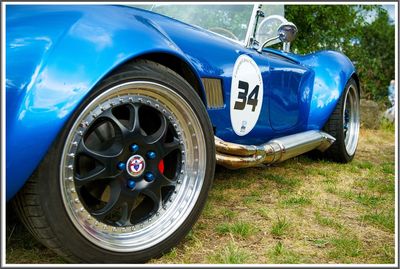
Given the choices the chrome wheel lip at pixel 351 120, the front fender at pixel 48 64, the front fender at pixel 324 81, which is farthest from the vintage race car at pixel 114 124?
the chrome wheel lip at pixel 351 120

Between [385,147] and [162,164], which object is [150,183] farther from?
[385,147]

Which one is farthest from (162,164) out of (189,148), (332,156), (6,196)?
(332,156)

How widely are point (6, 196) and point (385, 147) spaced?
17.6ft

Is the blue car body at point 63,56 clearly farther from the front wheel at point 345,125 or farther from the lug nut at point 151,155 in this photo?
the front wheel at point 345,125

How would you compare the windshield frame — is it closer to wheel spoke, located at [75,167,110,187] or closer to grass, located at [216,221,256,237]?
grass, located at [216,221,256,237]

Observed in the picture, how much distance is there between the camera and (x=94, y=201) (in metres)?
1.89

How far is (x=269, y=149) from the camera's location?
2.68 m

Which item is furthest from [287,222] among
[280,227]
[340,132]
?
[340,132]

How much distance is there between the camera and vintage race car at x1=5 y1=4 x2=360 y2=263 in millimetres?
1422

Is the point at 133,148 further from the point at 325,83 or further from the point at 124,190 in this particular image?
the point at 325,83

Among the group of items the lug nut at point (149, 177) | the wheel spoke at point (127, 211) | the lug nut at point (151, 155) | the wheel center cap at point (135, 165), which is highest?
the lug nut at point (151, 155)

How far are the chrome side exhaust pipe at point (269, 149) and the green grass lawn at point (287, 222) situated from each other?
0.87 ft

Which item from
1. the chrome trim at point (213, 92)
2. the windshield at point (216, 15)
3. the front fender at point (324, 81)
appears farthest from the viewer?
the front fender at point (324, 81)

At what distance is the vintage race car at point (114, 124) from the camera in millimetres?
1422
